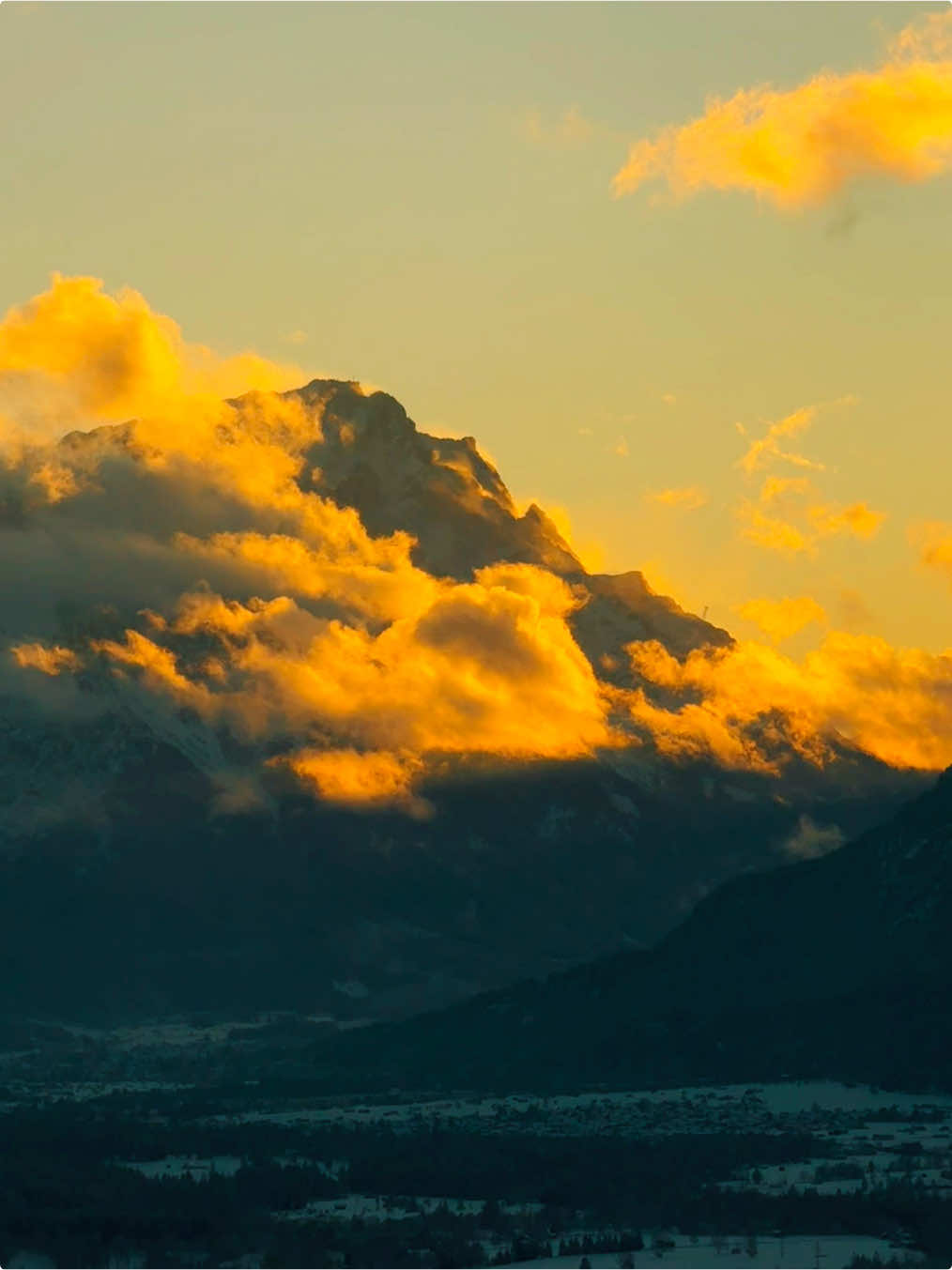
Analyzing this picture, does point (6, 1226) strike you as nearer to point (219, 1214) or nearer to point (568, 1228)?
point (219, 1214)

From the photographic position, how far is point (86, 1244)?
18412cm

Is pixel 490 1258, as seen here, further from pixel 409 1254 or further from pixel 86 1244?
pixel 86 1244

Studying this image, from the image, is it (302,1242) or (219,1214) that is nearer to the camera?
(302,1242)

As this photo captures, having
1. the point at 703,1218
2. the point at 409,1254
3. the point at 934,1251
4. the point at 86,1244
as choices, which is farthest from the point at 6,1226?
the point at 934,1251

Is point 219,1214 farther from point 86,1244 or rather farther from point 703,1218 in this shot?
point 703,1218

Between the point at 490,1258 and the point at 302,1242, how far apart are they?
10.6 m

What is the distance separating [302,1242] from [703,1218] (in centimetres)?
2383

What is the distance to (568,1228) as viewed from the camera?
19438 centimetres

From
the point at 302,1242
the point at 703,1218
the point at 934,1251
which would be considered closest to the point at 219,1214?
the point at 302,1242

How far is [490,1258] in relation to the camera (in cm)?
18150

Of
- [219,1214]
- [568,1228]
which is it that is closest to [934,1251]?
[568,1228]

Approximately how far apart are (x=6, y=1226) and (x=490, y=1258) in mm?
27568

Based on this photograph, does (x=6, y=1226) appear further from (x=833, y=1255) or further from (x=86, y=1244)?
(x=833, y=1255)

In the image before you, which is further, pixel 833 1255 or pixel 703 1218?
pixel 703 1218
